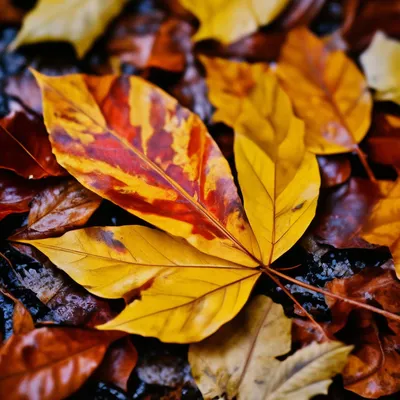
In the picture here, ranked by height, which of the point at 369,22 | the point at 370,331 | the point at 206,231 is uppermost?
the point at 369,22

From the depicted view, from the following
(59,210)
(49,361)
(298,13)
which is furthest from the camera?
(298,13)

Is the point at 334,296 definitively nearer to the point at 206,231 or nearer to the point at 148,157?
the point at 206,231

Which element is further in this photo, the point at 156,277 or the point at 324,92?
the point at 324,92

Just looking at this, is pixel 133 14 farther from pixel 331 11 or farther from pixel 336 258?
pixel 336 258

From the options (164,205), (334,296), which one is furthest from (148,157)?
(334,296)

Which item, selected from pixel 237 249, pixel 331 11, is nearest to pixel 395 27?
pixel 331 11

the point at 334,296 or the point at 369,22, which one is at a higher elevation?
the point at 369,22

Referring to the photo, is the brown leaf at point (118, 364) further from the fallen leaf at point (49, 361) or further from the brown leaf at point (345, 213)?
the brown leaf at point (345, 213)
